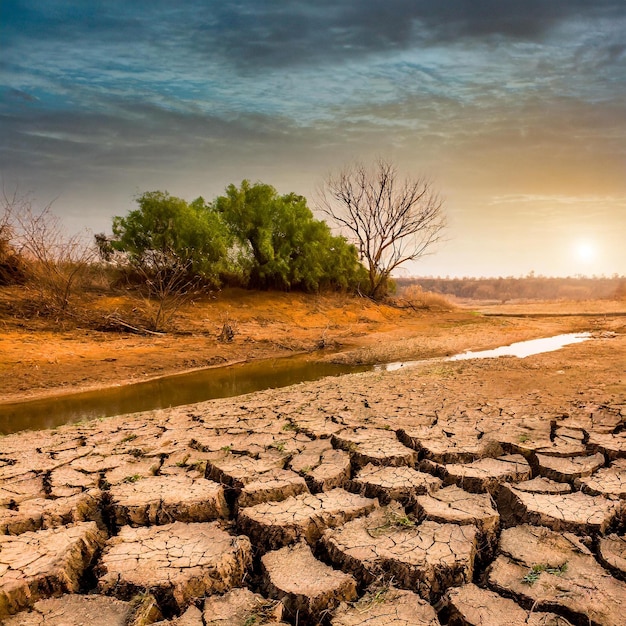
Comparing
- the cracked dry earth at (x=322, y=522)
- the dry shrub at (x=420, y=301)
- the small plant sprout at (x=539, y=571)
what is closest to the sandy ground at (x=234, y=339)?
the dry shrub at (x=420, y=301)

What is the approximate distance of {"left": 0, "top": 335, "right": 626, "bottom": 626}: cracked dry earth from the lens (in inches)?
77.9

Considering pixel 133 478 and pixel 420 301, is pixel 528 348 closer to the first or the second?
pixel 133 478

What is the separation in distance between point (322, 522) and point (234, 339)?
870 cm

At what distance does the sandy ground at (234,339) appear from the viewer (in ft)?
25.4

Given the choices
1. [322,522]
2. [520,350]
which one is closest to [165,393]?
[322,522]

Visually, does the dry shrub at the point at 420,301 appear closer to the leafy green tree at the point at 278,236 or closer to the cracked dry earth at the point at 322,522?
the leafy green tree at the point at 278,236

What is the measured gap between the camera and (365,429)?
13.2ft

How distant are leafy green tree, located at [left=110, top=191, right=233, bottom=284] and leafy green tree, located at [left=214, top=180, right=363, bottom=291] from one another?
1793 mm

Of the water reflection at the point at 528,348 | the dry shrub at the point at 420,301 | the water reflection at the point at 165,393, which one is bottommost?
the water reflection at the point at 165,393

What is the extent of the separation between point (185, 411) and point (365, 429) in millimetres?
2190

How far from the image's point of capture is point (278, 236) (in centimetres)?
1777

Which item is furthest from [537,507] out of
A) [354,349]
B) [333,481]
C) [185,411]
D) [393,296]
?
[393,296]

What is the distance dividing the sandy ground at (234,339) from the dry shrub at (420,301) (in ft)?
10.2

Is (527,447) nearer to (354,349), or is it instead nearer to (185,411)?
(185,411)
